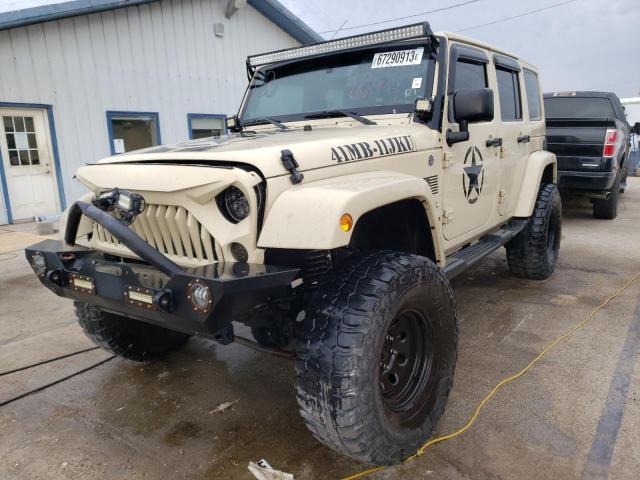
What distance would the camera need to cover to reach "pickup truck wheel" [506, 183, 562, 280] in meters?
4.66

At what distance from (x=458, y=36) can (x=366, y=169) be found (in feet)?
5.18

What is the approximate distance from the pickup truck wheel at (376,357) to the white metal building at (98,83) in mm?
8218

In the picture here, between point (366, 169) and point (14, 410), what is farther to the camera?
point (14, 410)

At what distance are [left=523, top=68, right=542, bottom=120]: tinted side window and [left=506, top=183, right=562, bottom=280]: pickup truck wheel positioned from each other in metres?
0.72

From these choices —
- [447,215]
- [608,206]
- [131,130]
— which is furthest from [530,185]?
[131,130]

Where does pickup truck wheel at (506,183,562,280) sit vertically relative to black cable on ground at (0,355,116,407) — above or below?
above

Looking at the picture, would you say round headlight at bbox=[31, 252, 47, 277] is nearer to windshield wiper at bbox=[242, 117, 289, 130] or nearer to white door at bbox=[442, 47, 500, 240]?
windshield wiper at bbox=[242, 117, 289, 130]

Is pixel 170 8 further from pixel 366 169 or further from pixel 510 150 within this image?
pixel 366 169

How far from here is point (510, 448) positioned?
2404 mm

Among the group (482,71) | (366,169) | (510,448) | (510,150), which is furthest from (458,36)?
(510,448)

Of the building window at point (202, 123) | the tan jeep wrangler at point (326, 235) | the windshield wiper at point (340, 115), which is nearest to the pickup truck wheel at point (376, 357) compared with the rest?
the tan jeep wrangler at point (326, 235)

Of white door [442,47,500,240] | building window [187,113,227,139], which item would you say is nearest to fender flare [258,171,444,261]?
white door [442,47,500,240]

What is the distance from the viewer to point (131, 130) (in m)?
10.1

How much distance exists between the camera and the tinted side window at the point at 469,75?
3396mm
